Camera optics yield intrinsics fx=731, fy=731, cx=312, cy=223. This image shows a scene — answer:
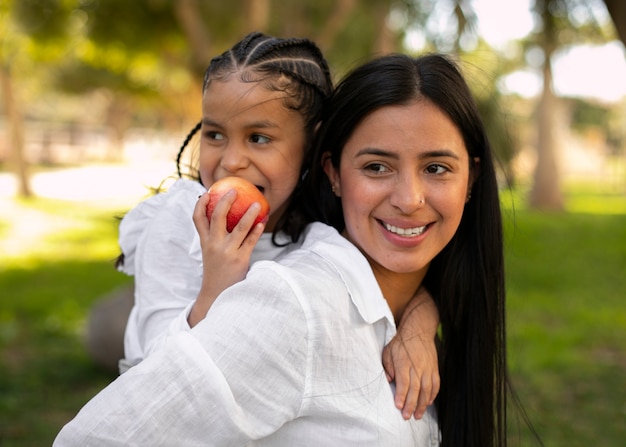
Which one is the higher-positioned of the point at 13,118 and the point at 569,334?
the point at 13,118

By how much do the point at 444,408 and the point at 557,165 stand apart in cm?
2142

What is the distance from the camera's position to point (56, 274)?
1065 cm

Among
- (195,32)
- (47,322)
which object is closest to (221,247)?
(47,322)

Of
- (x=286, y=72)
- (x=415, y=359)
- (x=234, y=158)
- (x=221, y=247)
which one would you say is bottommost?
(x=415, y=359)

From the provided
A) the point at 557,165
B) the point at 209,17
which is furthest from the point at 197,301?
the point at 557,165

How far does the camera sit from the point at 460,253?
2275 millimetres

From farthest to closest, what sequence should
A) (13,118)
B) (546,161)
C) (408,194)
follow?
(546,161), (13,118), (408,194)

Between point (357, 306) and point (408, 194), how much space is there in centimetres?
33

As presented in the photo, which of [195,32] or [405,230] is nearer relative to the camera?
[405,230]

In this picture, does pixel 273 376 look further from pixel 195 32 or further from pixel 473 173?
pixel 195 32

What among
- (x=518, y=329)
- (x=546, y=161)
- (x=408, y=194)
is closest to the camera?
(x=408, y=194)

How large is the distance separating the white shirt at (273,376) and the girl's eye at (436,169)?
1.01 ft

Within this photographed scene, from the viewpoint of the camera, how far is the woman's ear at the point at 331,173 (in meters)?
2.14

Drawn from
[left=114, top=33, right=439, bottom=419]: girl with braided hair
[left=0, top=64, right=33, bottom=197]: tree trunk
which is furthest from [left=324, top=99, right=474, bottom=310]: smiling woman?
[left=0, top=64, right=33, bottom=197]: tree trunk
